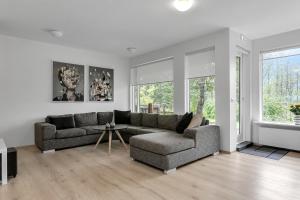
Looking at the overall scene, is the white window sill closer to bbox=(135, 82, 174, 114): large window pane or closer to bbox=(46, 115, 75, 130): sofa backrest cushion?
bbox=(135, 82, 174, 114): large window pane

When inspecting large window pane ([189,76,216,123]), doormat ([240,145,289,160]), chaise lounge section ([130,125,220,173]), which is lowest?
doormat ([240,145,289,160])

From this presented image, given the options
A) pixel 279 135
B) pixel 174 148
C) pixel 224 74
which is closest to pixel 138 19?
pixel 224 74

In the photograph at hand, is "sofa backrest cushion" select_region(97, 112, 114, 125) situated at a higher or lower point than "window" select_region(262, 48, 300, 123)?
lower

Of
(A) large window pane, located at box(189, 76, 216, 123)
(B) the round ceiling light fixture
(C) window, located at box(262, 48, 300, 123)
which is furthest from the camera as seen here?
(A) large window pane, located at box(189, 76, 216, 123)

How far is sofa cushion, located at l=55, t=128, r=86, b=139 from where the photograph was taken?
423cm

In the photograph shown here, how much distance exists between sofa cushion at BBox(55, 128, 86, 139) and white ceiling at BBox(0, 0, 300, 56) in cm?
215

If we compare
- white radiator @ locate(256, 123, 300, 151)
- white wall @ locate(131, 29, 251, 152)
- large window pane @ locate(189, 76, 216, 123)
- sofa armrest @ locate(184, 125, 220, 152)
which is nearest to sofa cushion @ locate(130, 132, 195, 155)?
sofa armrest @ locate(184, 125, 220, 152)

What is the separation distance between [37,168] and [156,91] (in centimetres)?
369

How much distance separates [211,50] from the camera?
4355 mm

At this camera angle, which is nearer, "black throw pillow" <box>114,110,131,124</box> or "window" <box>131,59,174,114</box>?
"window" <box>131,59,174,114</box>

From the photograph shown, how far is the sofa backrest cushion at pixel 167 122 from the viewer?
4.47 metres

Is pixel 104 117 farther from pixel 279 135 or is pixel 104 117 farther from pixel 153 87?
pixel 279 135

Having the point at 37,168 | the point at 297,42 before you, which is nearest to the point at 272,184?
the point at 297,42

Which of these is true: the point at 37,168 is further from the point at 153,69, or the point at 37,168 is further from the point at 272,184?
the point at 153,69
